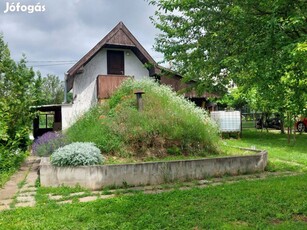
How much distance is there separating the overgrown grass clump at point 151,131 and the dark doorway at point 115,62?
28.3 feet

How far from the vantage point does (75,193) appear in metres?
6.52

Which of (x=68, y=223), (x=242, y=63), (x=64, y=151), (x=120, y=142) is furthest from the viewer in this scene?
(x=120, y=142)

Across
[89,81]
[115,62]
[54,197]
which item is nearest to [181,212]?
[54,197]

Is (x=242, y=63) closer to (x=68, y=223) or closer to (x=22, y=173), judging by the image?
(x=68, y=223)

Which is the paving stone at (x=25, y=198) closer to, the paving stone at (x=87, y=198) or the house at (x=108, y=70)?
the paving stone at (x=87, y=198)

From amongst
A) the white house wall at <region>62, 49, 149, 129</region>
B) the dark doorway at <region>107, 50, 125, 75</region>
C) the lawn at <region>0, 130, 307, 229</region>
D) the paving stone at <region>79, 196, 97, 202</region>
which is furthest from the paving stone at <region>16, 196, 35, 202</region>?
the dark doorway at <region>107, 50, 125, 75</region>

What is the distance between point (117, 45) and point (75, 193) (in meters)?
13.0

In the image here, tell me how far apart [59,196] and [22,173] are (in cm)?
341

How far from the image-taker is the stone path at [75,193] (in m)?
→ 5.98

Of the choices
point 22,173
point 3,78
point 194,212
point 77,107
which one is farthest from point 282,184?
point 77,107

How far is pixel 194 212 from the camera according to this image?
504 centimetres

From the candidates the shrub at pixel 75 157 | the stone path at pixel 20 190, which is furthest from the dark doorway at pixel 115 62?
the shrub at pixel 75 157

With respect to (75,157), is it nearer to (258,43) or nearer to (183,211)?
(183,211)

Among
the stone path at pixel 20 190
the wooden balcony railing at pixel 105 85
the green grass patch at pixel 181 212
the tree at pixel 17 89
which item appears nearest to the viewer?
the green grass patch at pixel 181 212
